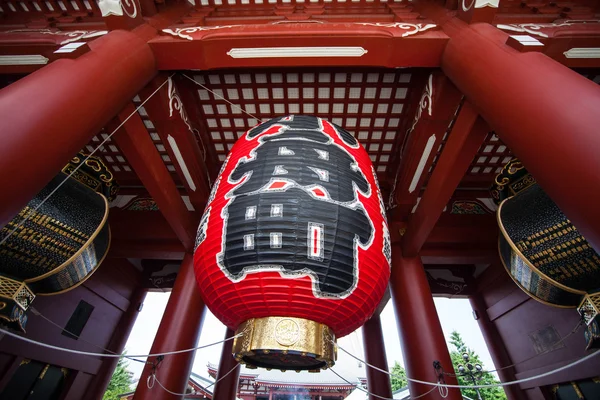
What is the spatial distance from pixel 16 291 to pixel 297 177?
3.02 m

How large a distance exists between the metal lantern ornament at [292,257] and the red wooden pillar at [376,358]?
6.10 meters

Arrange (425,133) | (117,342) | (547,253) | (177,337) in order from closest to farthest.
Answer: (547,253) < (425,133) < (177,337) < (117,342)

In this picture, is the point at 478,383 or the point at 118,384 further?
the point at 118,384

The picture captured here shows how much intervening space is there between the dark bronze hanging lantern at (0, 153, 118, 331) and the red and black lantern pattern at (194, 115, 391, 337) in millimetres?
1864

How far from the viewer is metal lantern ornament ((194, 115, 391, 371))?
1.47 m

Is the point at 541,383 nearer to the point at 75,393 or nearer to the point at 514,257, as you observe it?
the point at 514,257

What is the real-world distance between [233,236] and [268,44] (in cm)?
252

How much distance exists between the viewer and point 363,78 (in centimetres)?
403

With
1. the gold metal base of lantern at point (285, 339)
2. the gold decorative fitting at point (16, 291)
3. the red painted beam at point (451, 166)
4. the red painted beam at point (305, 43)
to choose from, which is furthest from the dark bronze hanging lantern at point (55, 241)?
the red painted beam at point (451, 166)

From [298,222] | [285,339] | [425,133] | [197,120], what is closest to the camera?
[285,339]

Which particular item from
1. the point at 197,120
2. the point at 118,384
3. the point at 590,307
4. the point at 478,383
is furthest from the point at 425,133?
the point at 118,384

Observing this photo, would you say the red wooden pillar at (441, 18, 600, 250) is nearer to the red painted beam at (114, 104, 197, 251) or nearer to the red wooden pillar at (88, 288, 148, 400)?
the red painted beam at (114, 104, 197, 251)

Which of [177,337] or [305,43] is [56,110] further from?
[177,337]

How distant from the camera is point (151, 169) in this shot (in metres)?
3.70
